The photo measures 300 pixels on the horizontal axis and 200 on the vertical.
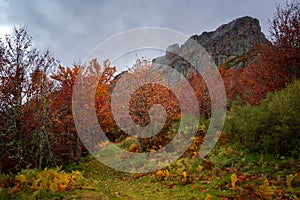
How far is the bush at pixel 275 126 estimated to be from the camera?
7.28m

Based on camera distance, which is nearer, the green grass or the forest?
the green grass

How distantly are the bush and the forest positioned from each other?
0.03 m

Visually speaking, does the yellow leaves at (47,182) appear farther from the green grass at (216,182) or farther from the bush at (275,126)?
the bush at (275,126)

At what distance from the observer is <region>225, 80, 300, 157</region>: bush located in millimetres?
7281

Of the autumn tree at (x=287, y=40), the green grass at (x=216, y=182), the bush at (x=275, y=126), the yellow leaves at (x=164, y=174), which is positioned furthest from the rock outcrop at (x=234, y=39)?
the yellow leaves at (x=164, y=174)

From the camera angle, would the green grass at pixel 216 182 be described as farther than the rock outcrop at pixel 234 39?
No

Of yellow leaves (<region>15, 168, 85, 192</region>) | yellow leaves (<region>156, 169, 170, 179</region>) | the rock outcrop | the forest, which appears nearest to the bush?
the forest

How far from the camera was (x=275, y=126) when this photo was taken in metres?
7.58

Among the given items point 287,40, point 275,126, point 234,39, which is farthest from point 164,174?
point 234,39

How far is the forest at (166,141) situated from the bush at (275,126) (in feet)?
0.10

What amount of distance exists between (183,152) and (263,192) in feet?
21.7

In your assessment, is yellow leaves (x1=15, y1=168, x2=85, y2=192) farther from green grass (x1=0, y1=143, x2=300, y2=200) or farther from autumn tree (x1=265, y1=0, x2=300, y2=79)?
autumn tree (x1=265, y1=0, x2=300, y2=79)

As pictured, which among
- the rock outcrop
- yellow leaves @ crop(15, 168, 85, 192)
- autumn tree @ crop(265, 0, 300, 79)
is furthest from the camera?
the rock outcrop

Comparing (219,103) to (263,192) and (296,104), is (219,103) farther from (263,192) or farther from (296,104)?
(263,192)
